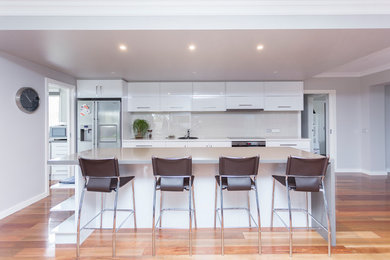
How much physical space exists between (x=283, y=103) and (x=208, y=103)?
1.68m

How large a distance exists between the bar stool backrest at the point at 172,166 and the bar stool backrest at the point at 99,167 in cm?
37

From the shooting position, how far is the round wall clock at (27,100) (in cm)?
324

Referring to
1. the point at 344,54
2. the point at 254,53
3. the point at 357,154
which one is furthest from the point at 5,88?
the point at 357,154

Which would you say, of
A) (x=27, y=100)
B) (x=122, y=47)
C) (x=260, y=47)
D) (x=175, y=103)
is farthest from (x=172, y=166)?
(x=175, y=103)

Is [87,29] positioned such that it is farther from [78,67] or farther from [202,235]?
[202,235]

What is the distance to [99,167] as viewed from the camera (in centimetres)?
200

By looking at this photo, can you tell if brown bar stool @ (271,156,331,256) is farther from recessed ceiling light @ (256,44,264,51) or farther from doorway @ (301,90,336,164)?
doorway @ (301,90,336,164)

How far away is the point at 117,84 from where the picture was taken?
456cm

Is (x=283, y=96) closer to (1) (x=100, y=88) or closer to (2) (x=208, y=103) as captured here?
(2) (x=208, y=103)

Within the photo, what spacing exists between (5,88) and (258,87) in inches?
176

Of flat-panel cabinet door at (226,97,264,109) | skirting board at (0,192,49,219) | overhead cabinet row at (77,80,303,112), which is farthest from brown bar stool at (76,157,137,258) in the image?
flat-panel cabinet door at (226,97,264,109)

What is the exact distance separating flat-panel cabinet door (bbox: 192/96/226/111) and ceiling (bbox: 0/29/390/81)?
731 mm

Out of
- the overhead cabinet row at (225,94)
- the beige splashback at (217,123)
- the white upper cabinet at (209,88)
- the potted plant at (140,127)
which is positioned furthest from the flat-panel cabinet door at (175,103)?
the potted plant at (140,127)

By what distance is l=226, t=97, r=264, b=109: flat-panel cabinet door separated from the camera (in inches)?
192
